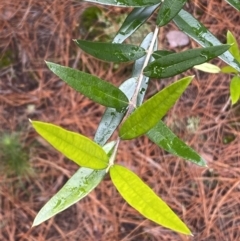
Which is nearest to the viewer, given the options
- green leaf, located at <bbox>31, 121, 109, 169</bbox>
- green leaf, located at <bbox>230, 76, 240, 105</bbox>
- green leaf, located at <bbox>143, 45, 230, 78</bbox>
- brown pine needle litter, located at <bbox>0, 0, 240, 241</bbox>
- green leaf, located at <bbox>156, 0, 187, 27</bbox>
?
green leaf, located at <bbox>31, 121, 109, 169</bbox>

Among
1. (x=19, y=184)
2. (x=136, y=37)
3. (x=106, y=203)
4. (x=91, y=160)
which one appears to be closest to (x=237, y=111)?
(x=136, y=37)

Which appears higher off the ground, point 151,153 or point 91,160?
point 91,160

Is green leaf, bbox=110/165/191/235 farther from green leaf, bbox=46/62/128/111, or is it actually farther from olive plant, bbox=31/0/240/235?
green leaf, bbox=46/62/128/111

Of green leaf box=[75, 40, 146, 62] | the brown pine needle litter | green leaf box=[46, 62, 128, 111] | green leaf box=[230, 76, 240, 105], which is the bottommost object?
the brown pine needle litter

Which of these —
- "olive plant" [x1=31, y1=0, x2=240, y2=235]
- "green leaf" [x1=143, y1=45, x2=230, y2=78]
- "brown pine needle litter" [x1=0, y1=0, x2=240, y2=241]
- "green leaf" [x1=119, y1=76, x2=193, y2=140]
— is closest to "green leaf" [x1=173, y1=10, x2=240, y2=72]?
"olive plant" [x1=31, y1=0, x2=240, y2=235]

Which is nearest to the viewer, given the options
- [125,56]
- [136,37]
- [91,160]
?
[91,160]

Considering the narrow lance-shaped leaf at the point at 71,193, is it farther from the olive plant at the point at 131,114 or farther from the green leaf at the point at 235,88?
the green leaf at the point at 235,88

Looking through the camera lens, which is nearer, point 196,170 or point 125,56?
point 125,56

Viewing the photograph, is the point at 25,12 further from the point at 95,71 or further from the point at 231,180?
the point at 231,180
